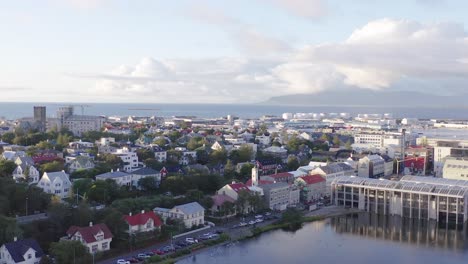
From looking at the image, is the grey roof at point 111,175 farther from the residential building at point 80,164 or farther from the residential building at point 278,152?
the residential building at point 278,152

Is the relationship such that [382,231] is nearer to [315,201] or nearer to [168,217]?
[315,201]

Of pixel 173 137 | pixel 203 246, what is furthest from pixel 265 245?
pixel 173 137

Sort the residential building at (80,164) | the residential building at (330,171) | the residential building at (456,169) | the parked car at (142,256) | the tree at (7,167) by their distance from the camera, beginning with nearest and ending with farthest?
the parked car at (142,256), the tree at (7,167), the residential building at (80,164), the residential building at (330,171), the residential building at (456,169)

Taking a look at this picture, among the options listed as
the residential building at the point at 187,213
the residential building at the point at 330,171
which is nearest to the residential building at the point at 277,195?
the residential building at the point at 330,171

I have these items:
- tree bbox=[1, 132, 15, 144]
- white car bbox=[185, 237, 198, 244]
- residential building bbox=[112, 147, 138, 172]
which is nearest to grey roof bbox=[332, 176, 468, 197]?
white car bbox=[185, 237, 198, 244]

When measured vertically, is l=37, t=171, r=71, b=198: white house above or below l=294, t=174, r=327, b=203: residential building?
above

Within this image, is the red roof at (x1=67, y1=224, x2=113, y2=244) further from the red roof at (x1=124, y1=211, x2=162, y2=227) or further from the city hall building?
the city hall building
